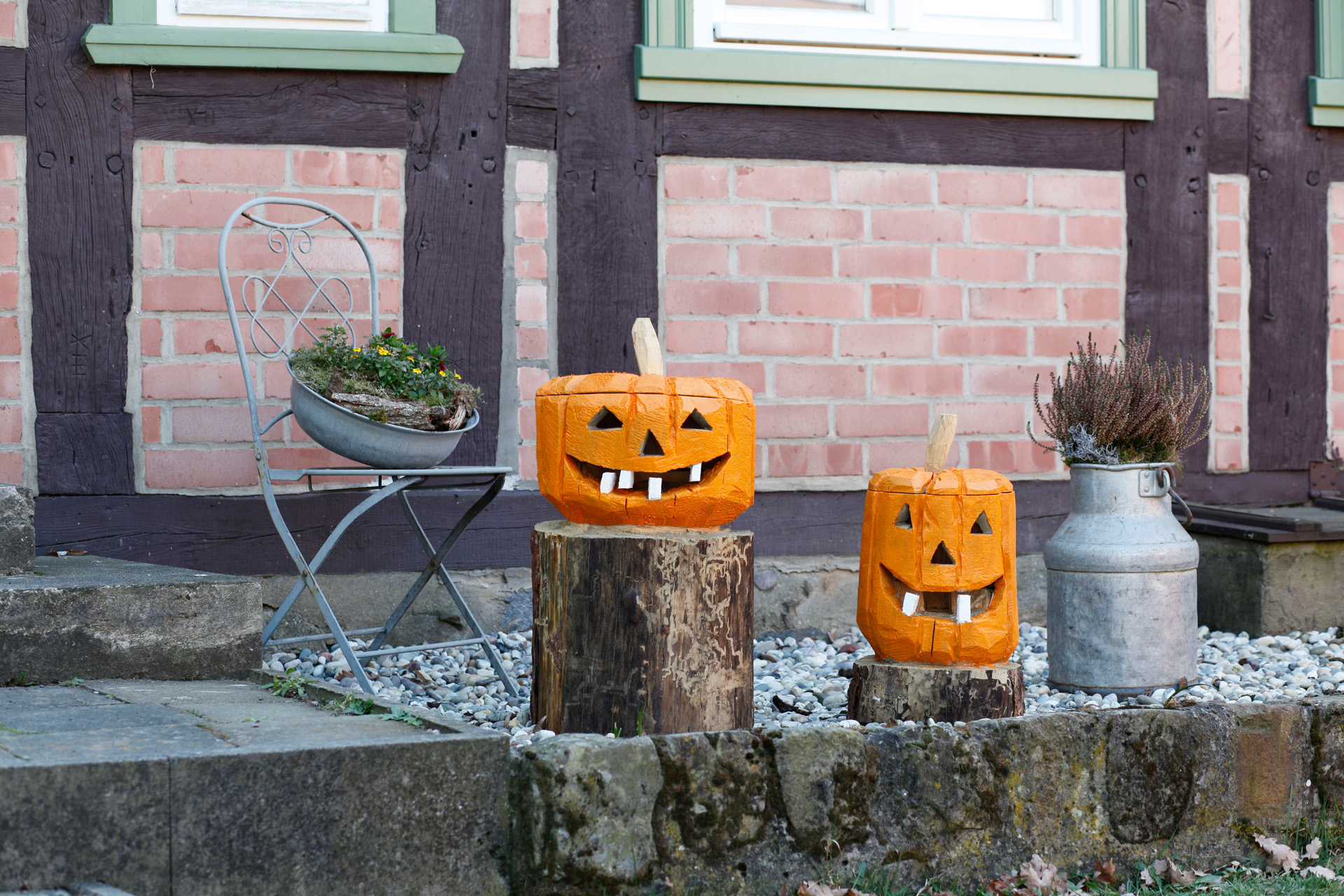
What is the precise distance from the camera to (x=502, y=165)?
4.59 m

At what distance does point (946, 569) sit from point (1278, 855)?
971 millimetres

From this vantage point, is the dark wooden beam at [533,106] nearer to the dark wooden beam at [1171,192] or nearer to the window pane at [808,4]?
the window pane at [808,4]

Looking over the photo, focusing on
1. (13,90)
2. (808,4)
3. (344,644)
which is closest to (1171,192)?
(808,4)

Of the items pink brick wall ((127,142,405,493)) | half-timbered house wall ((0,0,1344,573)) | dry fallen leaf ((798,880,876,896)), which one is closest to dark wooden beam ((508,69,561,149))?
half-timbered house wall ((0,0,1344,573))

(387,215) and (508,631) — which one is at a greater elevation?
(387,215)

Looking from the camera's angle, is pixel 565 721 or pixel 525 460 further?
pixel 525 460

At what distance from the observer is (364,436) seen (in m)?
3.59

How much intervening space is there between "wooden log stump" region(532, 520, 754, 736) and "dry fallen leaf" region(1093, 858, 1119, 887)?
0.87 metres

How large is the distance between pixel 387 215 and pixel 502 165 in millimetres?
426

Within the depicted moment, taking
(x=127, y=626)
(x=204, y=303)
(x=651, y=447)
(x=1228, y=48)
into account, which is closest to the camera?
(x=651, y=447)

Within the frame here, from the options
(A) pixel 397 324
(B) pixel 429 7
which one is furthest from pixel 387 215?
(B) pixel 429 7

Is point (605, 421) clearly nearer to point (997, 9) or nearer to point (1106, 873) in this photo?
point (1106, 873)

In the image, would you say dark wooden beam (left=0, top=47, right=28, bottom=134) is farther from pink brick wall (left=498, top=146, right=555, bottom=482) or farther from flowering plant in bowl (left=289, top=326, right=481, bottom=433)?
pink brick wall (left=498, top=146, right=555, bottom=482)

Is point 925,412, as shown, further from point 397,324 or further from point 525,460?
point 397,324
